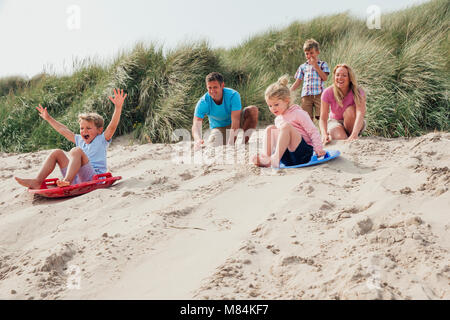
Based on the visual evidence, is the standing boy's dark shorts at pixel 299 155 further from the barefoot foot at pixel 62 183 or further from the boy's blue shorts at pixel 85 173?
the barefoot foot at pixel 62 183

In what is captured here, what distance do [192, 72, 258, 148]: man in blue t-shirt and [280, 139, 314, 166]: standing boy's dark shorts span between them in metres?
1.26

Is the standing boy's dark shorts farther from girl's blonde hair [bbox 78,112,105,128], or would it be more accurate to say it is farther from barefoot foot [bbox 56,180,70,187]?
barefoot foot [bbox 56,180,70,187]

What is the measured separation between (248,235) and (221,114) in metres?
2.94

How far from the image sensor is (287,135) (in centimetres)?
399

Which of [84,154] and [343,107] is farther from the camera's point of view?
[343,107]

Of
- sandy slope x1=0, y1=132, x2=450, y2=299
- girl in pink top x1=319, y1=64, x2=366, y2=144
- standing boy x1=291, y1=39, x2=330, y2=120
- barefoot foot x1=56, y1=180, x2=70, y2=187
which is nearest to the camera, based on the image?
sandy slope x1=0, y1=132, x2=450, y2=299

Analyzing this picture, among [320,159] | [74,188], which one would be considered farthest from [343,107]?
[74,188]

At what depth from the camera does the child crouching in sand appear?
4.13 m

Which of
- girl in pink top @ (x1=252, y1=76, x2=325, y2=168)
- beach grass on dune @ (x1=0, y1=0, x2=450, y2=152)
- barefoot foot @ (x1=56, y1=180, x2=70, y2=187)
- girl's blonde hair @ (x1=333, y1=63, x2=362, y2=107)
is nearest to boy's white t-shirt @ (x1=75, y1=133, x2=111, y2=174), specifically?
barefoot foot @ (x1=56, y1=180, x2=70, y2=187)

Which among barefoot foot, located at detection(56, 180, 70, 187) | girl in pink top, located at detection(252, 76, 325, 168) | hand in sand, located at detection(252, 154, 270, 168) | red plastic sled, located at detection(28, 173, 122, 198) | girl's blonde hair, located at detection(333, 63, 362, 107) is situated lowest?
red plastic sled, located at detection(28, 173, 122, 198)

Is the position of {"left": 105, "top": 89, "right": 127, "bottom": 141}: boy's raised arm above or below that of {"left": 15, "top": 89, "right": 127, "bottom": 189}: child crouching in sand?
above

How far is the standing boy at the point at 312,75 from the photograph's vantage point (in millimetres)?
5727

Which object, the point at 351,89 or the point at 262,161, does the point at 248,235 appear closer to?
the point at 262,161
